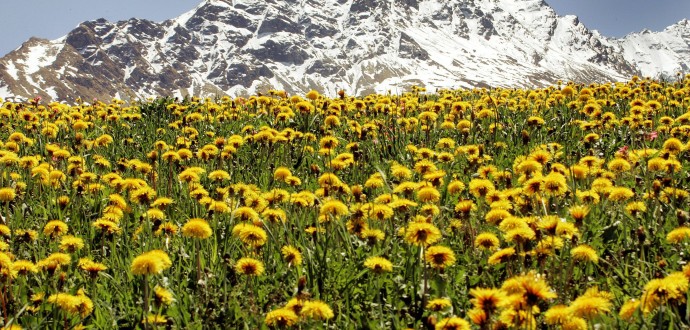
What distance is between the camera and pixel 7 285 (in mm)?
3109

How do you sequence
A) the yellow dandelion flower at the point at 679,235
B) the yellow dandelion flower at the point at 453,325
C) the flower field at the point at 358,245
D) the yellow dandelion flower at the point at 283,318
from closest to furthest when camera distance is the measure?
the yellow dandelion flower at the point at 453,325, the yellow dandelion flower at the point at 283,318, the flower field at the point at 358,245, the yellow dandelion flower at the point at 679,235

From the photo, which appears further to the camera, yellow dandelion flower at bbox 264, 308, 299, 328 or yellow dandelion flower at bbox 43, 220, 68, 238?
yellow dandelion flower at bbox 43, 220, 68, 238

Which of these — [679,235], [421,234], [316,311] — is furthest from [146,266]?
[679,235]

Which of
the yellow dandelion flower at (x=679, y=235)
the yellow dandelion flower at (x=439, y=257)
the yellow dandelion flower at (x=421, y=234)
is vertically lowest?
the yellow dandelion flower at (x=439, y=257)

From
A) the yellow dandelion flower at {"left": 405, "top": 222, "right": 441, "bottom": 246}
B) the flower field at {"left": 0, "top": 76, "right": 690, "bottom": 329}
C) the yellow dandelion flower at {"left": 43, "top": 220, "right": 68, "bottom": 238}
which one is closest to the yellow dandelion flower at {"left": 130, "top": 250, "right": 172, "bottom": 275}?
the flower field at {"left": 0, "top": 76, "right": 690, "bottom": 329}

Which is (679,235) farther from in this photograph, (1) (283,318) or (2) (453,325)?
(1) (283,318)

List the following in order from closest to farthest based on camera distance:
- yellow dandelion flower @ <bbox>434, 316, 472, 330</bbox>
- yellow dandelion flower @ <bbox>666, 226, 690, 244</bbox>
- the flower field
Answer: yellow dandelion flower @ <bbox>434, 316, 472, 330</bbox>
the flower field
yellow dandelion flower @ <bbox>666, 226, 690, 244</bbox>

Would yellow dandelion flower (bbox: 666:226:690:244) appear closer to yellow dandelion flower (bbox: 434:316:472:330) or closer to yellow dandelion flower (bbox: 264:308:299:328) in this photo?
yellow dandelion flower (bbox: 434:316:472:330)

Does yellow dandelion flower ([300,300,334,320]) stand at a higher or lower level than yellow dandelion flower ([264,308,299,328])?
higher

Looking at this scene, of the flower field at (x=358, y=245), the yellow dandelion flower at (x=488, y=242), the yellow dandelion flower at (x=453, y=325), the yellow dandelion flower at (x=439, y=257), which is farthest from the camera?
the yellow dandelion flower at (x=488, y=242)

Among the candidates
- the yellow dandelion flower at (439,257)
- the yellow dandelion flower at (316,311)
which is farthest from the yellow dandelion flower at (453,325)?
the yellow dandelion flower at (439,257)

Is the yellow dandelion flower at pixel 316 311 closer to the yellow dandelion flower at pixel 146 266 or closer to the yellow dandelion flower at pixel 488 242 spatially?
the yellow dandelion flower at pixel 146 266

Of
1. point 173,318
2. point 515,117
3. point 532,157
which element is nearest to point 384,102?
point 515,117

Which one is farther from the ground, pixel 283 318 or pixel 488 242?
pixel 488 242
